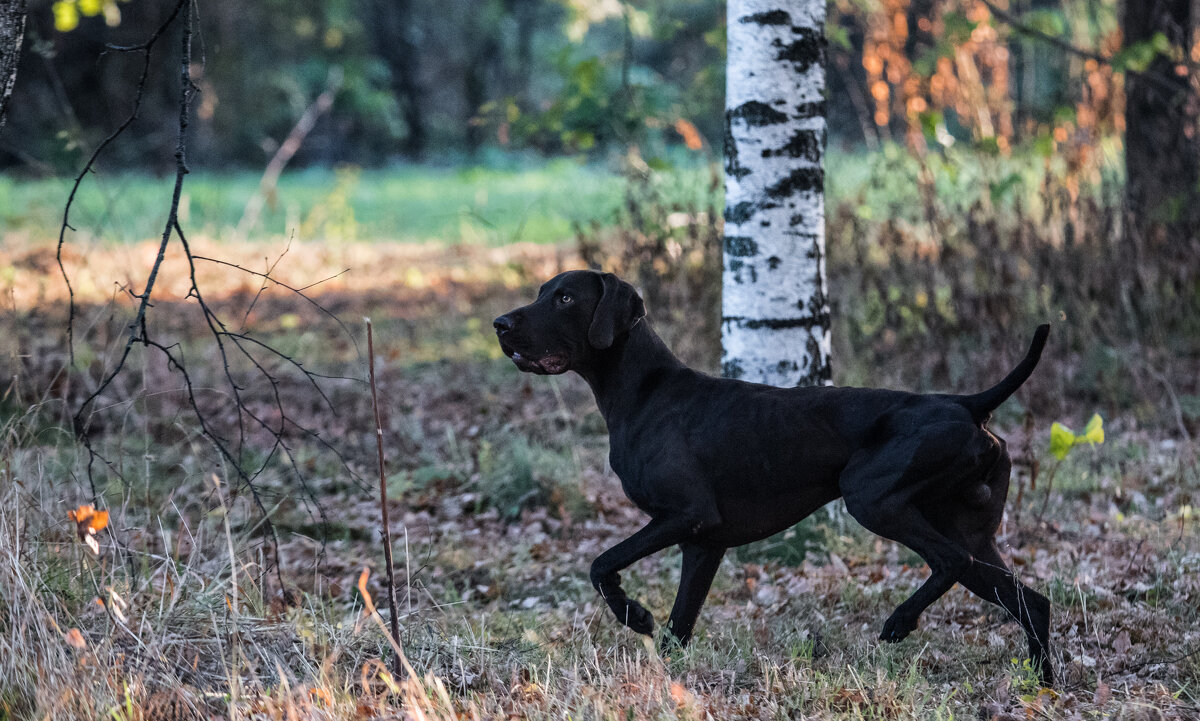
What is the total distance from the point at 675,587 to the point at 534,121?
438 centimetres

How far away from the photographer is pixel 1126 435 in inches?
260

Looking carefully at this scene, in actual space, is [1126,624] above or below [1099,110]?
below

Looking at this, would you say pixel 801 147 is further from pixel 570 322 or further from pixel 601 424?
pixel 601 424

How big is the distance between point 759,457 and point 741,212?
5.66ft

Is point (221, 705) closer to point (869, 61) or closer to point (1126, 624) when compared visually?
point (1126, 624)

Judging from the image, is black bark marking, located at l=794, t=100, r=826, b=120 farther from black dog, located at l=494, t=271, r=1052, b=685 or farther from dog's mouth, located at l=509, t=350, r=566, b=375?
dog's mouth, located at l=509, t=350, r=566, b=375

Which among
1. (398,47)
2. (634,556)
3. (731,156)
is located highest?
(398,47)

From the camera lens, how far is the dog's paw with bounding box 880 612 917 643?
11.5ft

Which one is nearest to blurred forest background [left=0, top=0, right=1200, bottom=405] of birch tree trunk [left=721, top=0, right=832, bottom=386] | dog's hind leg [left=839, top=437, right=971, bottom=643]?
birch tree trunk [left=721, top=0, right=832, bottom=386]

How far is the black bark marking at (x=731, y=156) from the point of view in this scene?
494cm

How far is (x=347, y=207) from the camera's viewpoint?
17.5m

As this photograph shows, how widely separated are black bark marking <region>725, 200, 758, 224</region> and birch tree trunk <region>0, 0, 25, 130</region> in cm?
299

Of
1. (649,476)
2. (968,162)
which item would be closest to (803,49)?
(649,476)

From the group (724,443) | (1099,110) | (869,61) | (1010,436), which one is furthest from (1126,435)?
(724,443)
